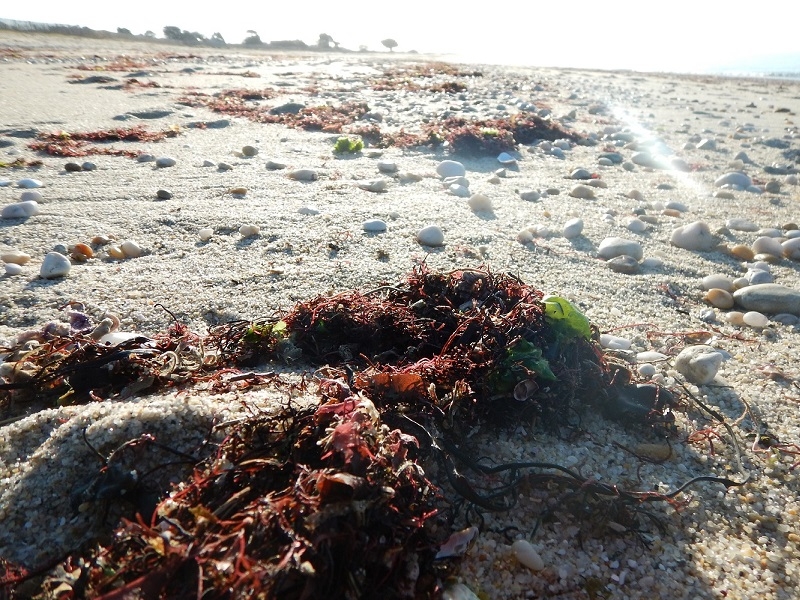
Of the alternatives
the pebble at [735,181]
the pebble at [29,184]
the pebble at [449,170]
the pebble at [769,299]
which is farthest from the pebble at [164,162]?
the pebble at [735,181]

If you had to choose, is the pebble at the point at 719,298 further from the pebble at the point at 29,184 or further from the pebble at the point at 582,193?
the pebble at the point at 29,184

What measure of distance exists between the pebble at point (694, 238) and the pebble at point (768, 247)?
269 mm

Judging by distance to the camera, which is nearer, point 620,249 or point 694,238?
point 620,249

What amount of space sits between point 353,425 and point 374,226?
260 cm

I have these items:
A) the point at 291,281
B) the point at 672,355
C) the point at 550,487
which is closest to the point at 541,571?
the point at 550,487

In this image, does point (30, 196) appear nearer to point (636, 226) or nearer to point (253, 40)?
point (636, 226)

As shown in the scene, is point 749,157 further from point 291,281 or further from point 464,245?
point 291,281

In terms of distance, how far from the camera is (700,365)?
230 cm

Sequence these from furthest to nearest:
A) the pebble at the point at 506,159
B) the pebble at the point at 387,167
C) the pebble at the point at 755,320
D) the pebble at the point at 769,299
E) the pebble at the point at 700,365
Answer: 1. the pebble at the point at 506,159
2. the pebble at the point at 387,167
3. the pebble at the point at 769,299
4. the pebble at the point at 755,320
5. the pebble at the point at 700,365

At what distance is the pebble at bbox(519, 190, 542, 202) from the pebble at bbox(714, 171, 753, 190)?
7.74ft

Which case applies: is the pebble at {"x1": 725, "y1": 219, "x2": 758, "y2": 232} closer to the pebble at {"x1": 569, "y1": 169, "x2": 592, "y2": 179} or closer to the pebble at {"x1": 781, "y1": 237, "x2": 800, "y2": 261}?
the pebble at {"x1": 781, "y1": 237, "x2": 800, "y2": 261}

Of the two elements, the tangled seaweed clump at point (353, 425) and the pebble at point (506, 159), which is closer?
the tangled seaweed clump at point (353, 425)

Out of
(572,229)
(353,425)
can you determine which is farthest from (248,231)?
(353,425)

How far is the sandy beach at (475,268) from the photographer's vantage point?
1525 millimetres
